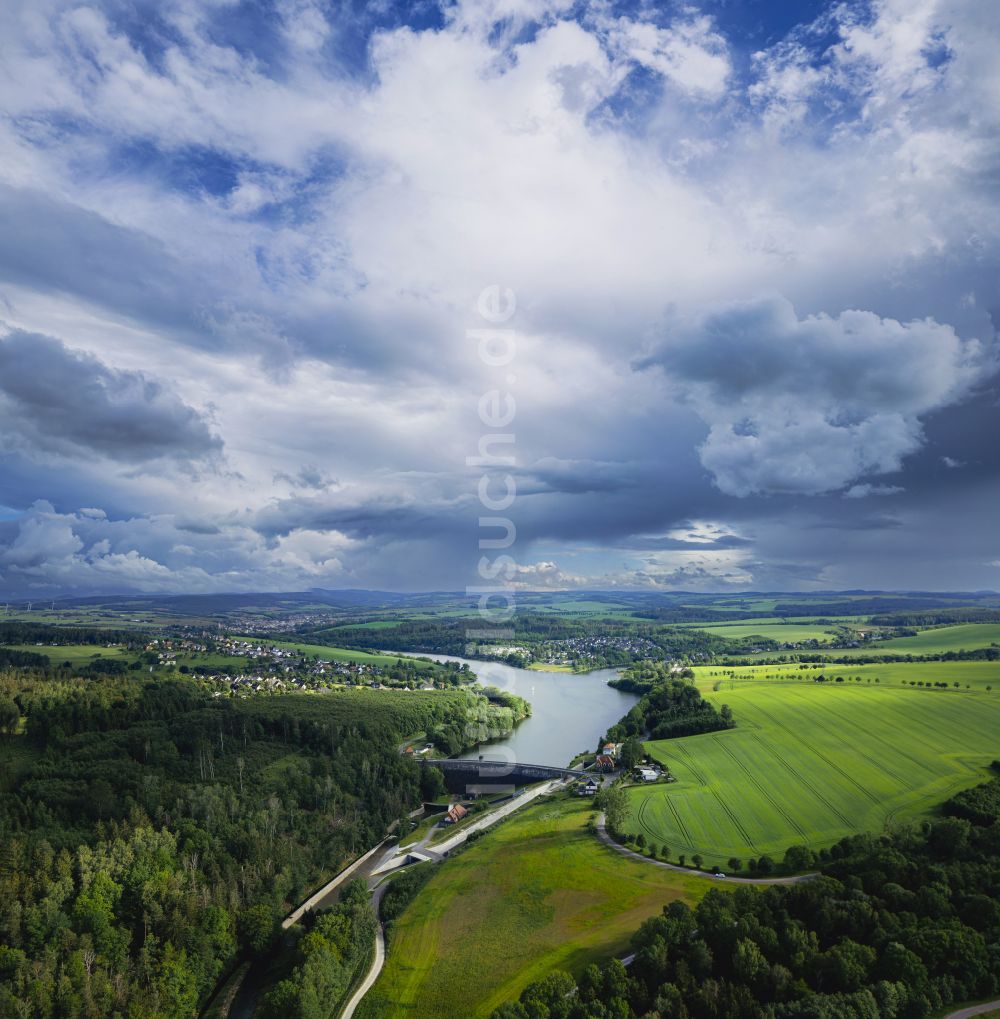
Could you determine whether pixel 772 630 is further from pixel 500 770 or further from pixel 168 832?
pixel 168 832

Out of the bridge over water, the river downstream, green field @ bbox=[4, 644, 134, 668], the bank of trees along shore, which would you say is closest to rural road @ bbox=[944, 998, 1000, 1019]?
the bank of trees along shore

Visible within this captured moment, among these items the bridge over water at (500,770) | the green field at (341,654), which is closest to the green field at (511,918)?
the bridge over water at (500,770)

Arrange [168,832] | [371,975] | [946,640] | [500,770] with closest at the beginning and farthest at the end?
[371,975], [168,832], [500,770], [946,640]

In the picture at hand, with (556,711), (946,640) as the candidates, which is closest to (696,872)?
(556,711)

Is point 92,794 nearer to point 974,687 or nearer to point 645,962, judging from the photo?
point 645,962

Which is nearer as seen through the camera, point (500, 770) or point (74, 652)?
point (500, 770)

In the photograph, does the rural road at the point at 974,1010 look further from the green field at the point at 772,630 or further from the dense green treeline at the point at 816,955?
the green field at the point at 772,630

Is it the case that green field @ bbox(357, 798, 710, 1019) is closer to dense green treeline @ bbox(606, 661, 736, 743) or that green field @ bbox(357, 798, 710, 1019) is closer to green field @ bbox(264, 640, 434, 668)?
dense green treeline @ bbox(606, 661, 736, 743)
